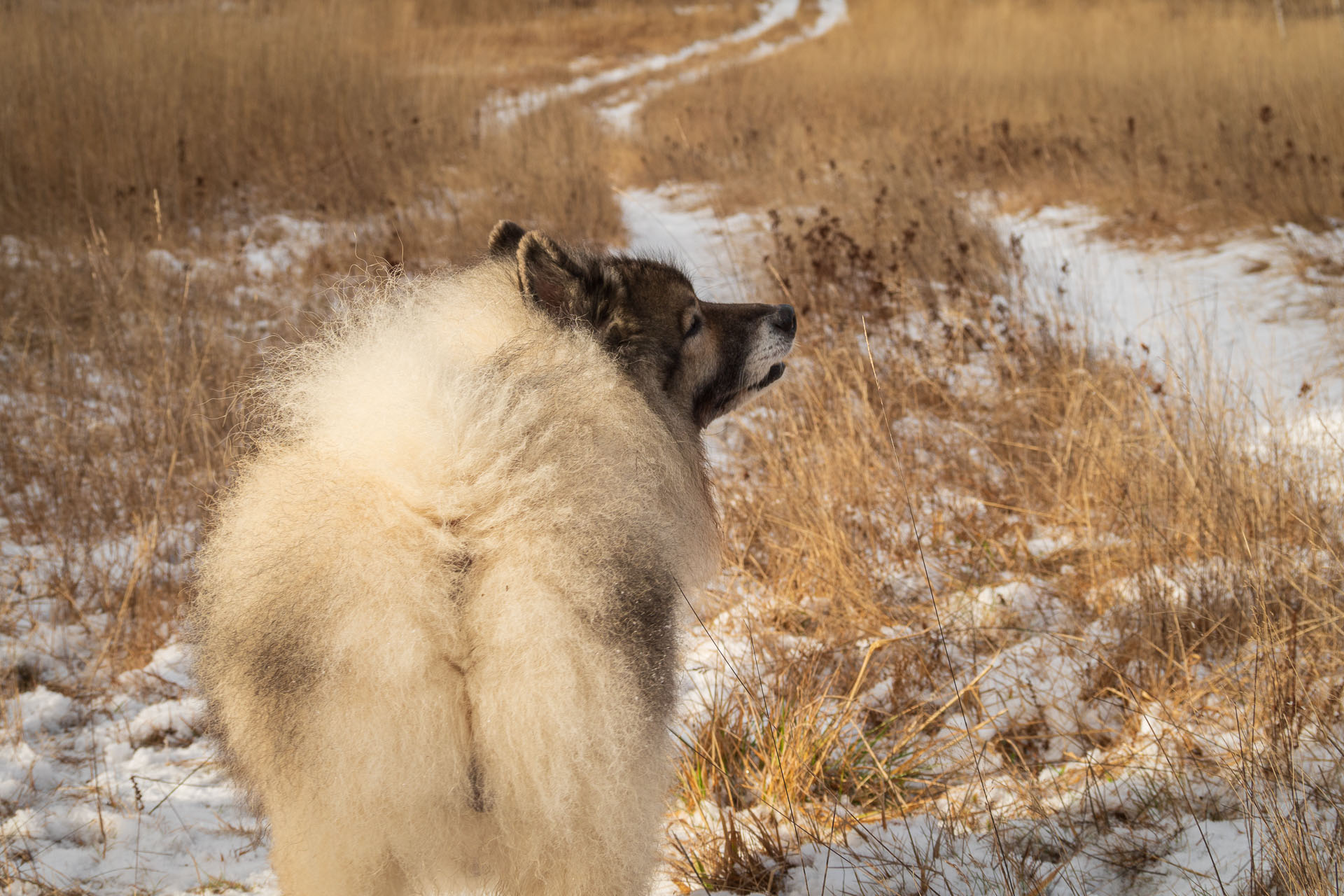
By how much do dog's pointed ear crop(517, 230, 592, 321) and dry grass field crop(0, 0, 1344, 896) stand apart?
508 millimetres

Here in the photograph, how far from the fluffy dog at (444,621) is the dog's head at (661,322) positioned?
30 centimetres

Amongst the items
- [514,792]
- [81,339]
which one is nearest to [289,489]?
[514,792]

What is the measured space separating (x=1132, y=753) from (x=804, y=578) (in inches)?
61.4

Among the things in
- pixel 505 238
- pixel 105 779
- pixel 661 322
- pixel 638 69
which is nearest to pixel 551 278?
pixel 505 238

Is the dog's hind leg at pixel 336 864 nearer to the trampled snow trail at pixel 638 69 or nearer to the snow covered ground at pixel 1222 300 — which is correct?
the snow covered ground at pixel 1222 300

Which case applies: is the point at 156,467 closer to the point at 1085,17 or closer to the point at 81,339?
the point at 81,339

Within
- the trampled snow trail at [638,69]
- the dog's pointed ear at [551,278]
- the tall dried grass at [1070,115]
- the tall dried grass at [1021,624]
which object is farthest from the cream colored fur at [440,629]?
the trampled snow trail at [638,69]

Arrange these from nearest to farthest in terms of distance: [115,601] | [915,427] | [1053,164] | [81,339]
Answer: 1. [115,601]
2. [915,427]
3. [81,339]
4. [1053,164]

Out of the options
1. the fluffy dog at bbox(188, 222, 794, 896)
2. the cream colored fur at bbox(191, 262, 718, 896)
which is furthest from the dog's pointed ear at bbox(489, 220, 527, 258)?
the cream colored fur at bbox(191, 262, 718, 896)

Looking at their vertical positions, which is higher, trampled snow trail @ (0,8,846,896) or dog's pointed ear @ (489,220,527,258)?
dog's pointed ear @ (489,220,527,258)

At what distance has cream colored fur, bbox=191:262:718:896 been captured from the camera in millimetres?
1364

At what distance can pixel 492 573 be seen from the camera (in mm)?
1383

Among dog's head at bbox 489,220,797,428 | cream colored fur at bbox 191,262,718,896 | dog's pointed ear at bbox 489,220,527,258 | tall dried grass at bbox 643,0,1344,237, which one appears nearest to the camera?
cream colored fur at bbox 191,262,718,896

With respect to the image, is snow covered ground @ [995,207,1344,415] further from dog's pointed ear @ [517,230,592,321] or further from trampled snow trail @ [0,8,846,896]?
trampled snow trail @ [0,8,846,896]
